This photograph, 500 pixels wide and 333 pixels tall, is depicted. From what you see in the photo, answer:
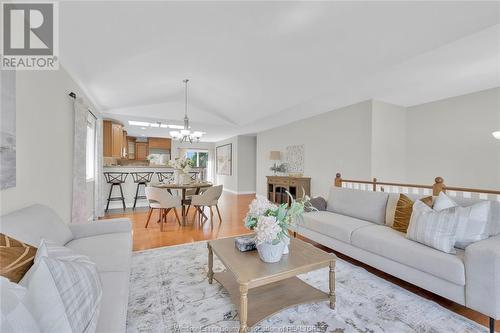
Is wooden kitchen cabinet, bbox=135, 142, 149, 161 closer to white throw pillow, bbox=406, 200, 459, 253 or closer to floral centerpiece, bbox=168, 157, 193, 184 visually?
floral centerpiece, bbox=168, 157, 193, 184

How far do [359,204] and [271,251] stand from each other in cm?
187

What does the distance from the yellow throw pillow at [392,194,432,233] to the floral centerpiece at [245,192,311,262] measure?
139 centimetres

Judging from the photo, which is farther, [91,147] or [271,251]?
[91,147]

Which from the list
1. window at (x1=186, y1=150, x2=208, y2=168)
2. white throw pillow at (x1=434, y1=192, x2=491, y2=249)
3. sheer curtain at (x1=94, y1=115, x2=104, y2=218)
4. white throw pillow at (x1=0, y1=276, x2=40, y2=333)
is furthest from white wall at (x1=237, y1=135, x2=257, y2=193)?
white throw pillow at (x1=0, y1=276, x2=40, y2=333)

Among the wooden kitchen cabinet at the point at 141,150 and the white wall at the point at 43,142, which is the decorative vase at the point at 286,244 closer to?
the white wall at the point at 43,142

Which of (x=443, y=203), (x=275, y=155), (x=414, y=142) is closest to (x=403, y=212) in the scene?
(x=443, y=203)

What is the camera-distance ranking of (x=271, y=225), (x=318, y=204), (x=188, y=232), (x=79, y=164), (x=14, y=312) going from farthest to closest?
(x=188, y=232) < (x=318, y=204) < (x=79, y=164) < (x=271, y=225) < (x=14, y=312)

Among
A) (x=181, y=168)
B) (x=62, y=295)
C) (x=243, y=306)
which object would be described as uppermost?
(x=181, y=168)

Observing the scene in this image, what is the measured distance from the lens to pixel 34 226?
1.61m

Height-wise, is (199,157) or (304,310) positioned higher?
(199,157)

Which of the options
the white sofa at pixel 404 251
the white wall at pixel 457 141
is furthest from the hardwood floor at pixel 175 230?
the white wall at pixel 457 141

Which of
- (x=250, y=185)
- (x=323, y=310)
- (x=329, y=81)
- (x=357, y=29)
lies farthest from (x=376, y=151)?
(x=250, y=185)

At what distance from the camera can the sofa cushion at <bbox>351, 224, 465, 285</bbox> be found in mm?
1638

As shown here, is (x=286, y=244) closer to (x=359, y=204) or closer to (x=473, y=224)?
(x=473, y=224)
